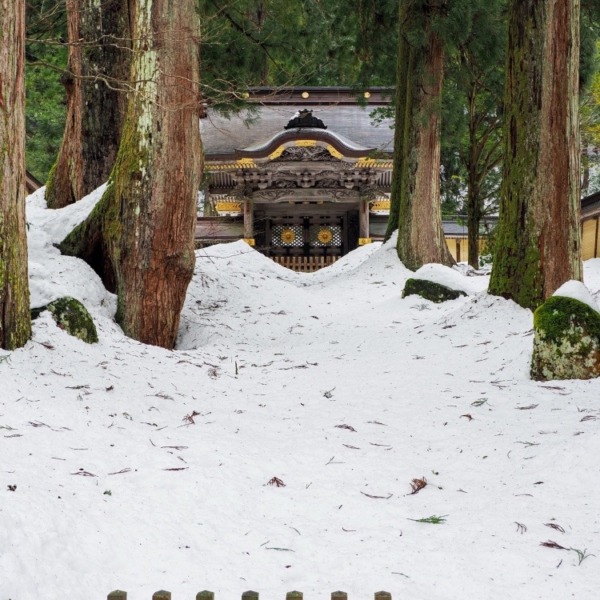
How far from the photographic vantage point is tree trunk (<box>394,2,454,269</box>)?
38.4ft

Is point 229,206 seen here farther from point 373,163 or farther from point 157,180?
point 157,180

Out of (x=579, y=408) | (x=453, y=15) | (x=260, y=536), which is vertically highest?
(x=453, y=15)

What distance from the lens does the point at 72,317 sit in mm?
5707

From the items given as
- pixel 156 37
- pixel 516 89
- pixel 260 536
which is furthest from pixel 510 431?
pixel 156 37

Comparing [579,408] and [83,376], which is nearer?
[579,408]

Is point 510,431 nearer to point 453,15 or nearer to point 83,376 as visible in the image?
point 83,376

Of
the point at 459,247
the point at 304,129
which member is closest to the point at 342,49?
the point at 304,129

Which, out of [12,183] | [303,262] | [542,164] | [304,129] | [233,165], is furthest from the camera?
[303,262]

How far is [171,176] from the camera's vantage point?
6.84m

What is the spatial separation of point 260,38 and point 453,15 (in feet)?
10.2

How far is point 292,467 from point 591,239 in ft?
40.7

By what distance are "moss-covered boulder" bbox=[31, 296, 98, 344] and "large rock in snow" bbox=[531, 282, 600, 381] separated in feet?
11.5

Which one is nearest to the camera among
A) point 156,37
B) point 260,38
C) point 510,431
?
point 510,431

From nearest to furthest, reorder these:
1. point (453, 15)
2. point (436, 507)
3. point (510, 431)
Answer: point (436, 507)
point (510, 431)
point (453, 15)
